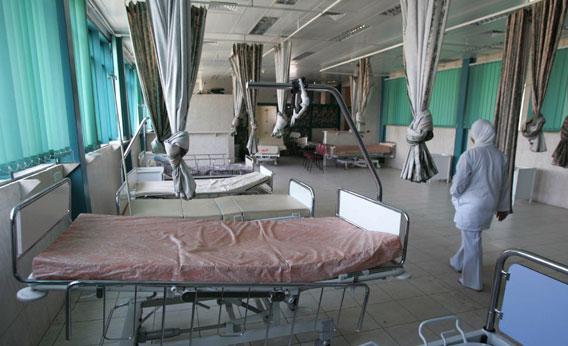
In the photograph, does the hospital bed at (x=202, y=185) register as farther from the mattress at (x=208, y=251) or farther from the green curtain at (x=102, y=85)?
the mattress at (x=208, y=251)

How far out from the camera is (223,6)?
5547 millimetres

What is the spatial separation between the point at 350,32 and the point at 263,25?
1.84 m

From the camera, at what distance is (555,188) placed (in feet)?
22.6

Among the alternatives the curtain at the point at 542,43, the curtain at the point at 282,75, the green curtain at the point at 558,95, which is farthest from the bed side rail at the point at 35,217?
the green curtain at the point at 558,95

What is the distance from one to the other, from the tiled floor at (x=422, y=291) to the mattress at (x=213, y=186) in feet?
4.86

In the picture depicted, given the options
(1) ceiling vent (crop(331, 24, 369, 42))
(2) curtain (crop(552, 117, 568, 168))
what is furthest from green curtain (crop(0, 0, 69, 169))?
(2) curtain (crop(552, 117, 568, 168))

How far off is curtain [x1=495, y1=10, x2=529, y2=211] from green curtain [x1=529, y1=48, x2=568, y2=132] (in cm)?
264

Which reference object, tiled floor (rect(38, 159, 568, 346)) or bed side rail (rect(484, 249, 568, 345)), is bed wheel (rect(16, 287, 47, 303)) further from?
bed side rail (rect(484, 249, 568, 345))

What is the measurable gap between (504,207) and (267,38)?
6.04 meters

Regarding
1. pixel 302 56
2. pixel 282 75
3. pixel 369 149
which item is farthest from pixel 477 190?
pixel 369 149

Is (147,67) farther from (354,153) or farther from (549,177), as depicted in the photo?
(354,153)

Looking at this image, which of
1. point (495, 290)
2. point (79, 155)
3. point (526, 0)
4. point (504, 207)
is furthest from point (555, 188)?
point (79, 155)

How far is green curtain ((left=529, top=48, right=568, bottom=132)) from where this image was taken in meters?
6.61

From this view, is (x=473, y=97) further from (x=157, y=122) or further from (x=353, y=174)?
(x=157, y=122)
